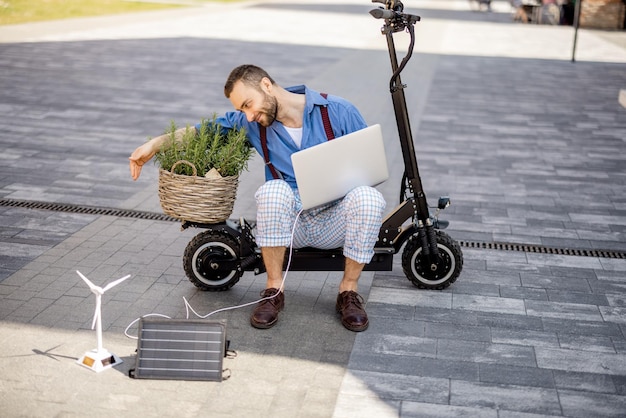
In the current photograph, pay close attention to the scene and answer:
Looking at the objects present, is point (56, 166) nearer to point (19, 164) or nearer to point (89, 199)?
point (19, 164)

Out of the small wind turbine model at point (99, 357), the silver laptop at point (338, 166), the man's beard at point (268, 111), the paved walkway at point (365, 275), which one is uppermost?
the man's beard at point (268, 111)

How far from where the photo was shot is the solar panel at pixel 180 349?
3773 mm

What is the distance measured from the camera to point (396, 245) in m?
4.73

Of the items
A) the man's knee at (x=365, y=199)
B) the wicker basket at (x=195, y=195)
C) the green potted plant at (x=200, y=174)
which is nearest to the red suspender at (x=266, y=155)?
the green potted plant at (x=200, y=174)

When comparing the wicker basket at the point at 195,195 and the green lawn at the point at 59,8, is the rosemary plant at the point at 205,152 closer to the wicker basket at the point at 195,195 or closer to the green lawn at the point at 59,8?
the wicker basket at the point at 195,195

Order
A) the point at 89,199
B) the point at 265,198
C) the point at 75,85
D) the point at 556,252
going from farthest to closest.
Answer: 1. the point at 75,85
2. the point at 89,199
3. the point at 556,252
4. the point at 265,198

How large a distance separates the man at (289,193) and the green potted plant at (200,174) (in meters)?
0.12

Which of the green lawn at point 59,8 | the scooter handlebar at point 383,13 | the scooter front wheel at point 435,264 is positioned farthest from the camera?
the green lawn at point 59,8

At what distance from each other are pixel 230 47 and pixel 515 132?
Result: 7.57 meters

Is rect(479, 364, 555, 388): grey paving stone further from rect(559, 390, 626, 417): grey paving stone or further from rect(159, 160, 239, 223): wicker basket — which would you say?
rect(159, 160, 239, 223): wicker basket

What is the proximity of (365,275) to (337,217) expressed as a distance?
0.79 m

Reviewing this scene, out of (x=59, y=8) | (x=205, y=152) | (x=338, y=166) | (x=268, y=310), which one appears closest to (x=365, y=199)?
(x=338, y=166)

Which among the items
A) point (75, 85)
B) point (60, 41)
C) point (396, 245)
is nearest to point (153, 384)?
point (396, 245)

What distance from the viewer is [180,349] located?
3.79 m
